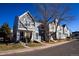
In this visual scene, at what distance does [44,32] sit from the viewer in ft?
92.9

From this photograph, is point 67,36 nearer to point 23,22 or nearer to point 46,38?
point 46,38

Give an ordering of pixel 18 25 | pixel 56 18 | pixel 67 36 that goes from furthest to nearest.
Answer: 1. pixel 67 36
2. pixel 56 18
3. pixel 18 25

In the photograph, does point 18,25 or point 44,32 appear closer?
point 18,25

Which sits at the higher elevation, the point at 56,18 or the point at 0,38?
the point at 56,18

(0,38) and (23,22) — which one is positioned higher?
(23,22)

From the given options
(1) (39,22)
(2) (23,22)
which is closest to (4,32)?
(2) (23,22)
